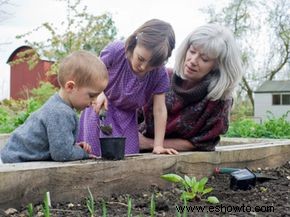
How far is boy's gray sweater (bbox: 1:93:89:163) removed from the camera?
7.16ft

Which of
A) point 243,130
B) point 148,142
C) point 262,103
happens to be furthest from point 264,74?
point 148,142

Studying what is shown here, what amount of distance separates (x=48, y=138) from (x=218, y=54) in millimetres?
1189

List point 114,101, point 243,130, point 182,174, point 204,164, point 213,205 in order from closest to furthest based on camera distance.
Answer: point 213,205 → point 182,174 → point 204,164 → point 114,101 → point 243,130

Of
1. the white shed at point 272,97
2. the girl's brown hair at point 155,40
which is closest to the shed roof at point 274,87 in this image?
the white shed at point 272,97

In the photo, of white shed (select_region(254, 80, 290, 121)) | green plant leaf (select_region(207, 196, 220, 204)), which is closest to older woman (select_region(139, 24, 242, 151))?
green plant leaf (select_region(207, 196, 220, 204))

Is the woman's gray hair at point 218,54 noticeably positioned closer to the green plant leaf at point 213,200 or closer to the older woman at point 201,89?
the older woman at point 201,89

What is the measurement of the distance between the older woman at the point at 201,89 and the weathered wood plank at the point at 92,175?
229 mm

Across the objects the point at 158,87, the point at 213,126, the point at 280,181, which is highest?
Result: the point at 158,87

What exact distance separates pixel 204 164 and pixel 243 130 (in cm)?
296

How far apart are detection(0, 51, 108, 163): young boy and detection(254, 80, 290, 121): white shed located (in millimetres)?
27687

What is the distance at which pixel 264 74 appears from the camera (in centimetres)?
2900

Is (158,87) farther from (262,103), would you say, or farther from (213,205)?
(262,103)

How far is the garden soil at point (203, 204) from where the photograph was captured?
1.93 meters

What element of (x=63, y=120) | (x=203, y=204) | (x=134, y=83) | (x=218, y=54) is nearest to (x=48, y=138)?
(x=63, y=120)
